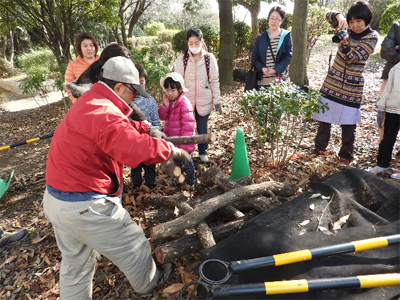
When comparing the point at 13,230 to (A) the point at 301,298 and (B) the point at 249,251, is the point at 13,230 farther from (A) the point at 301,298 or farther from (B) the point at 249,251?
(A) the point at 301,298

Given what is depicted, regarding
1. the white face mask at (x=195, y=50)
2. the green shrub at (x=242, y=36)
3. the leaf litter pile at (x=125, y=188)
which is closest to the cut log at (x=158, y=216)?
the leaf litter pile at (x=125, y=188)

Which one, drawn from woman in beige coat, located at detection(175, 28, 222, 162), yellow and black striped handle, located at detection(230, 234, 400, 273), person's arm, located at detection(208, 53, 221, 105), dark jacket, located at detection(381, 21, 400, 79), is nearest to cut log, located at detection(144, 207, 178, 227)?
yellow and black striped handle, located at detection(230, 234, 400, 273)

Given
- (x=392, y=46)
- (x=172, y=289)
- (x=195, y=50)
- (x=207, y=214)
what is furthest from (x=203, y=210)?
(x=392, y=46)

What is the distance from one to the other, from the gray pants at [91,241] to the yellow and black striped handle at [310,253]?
852 millimetres

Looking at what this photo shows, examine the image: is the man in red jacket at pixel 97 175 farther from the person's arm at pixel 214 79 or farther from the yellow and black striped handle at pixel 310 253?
the person's arm at pixel 214 79

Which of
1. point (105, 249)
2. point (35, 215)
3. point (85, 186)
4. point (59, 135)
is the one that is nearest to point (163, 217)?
point (105, 249)

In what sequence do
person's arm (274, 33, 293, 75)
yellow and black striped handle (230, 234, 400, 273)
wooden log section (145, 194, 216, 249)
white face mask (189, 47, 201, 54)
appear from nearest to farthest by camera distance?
yellow and black striped handle (230, 234, 400, 273), wooden log section (145, 194, 216, 249), white face mask (189, 47, 201, 54), person's arm (274, 33, 293, 75)

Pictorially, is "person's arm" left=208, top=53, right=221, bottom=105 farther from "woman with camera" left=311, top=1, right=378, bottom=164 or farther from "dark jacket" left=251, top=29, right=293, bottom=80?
"woman with camera" left=311, top=1, right=378, bottom=164

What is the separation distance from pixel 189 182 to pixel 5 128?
7.38 metres

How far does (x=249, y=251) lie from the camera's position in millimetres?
2035

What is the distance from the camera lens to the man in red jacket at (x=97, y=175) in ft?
6.17

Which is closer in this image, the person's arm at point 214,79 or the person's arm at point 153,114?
the person's arm at point 153,114

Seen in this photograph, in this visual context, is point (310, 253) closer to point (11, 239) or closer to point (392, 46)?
point (11, 239)

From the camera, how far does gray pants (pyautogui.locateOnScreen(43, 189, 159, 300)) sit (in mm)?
2014
